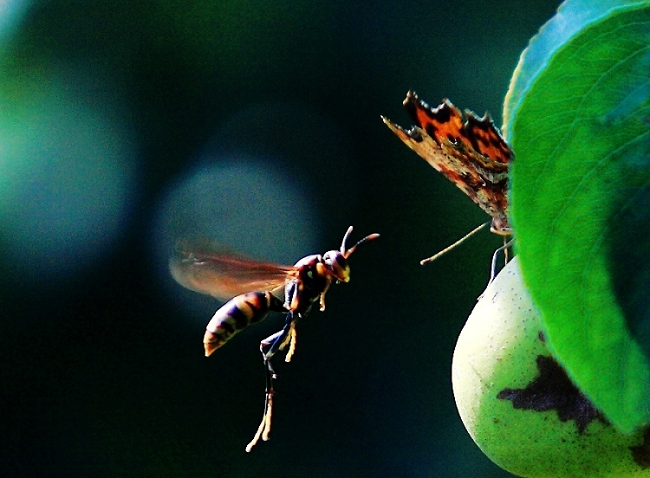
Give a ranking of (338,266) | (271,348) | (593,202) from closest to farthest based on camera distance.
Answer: (593,202)
(271,348)
(338,266)

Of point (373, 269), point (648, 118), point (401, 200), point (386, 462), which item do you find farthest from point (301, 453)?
point (648, 118)

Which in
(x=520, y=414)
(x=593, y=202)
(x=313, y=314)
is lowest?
(x=520, y=414)

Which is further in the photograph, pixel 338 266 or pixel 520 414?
pixel 338 266

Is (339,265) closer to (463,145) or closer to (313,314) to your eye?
(463,145)

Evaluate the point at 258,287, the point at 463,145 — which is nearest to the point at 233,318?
the point at 258,287

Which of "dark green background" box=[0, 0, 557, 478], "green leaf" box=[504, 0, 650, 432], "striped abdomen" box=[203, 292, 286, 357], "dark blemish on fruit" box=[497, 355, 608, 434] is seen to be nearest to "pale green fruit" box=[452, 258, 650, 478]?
"dark blemish on fruit" box=[497, 355, 608, 434]

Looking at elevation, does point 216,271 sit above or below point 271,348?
above

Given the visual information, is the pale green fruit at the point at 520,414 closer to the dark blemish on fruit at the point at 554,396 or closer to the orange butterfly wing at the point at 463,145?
the dark blemish on fruit at the point at 554,396
